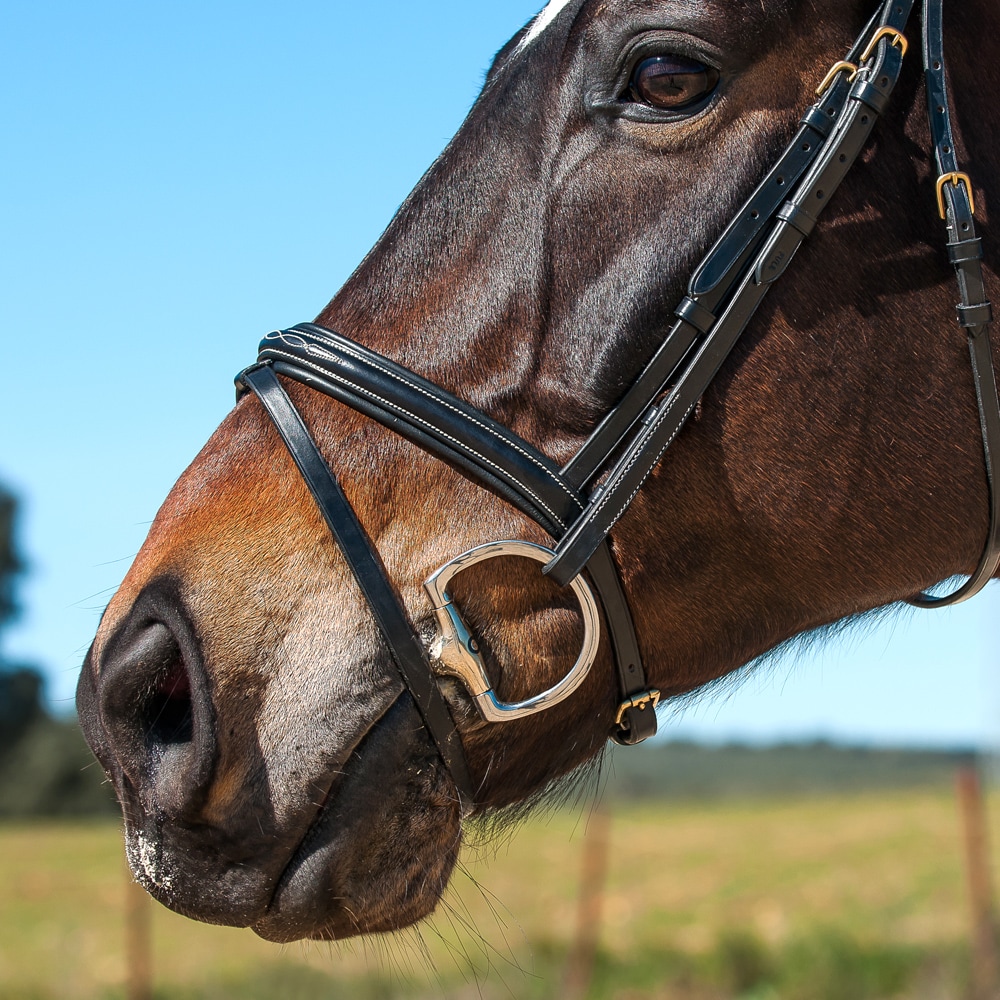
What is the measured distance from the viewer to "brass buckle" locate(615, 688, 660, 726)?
1.93 m

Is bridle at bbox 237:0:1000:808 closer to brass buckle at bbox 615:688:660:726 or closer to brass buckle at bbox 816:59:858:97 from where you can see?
brass buckle at bbox 816:59:858:97

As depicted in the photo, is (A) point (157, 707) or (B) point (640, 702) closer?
(A) point (157, 707)

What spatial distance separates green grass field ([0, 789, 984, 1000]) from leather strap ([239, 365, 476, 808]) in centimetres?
42

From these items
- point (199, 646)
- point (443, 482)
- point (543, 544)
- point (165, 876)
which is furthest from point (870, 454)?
point (165, 876)

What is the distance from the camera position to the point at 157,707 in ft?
Result: 5.88

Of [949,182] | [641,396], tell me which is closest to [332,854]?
[641,396]

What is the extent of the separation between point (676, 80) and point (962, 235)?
593mm

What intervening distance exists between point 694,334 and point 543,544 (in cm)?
47

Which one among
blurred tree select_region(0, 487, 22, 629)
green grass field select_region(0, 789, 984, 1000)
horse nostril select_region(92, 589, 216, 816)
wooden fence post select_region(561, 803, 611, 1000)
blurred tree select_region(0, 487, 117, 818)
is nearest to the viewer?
horse nostril select_region(92, 589, 216, 816)

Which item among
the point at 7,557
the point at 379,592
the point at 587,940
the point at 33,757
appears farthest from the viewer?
the point at 7,557

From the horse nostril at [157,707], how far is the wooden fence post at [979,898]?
8795 mm

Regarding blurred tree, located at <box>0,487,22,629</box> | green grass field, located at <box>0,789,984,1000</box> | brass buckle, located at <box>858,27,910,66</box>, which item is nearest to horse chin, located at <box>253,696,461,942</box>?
green grass field, located at <box>0,789,984,1000</box>

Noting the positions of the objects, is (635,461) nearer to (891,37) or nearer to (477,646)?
(477,646)

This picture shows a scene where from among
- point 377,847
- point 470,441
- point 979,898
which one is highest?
point 470,441
